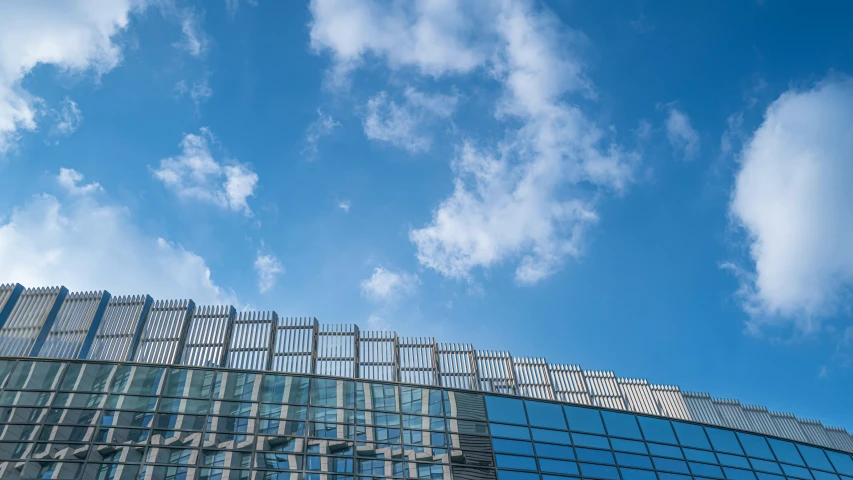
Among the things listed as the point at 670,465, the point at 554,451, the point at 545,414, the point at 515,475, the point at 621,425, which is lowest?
the point at 515,475

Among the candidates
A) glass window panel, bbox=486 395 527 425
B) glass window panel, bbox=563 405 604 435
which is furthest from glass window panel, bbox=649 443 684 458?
glass window panel, bbox=486 395 527 425

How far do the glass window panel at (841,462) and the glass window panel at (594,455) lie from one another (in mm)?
11819

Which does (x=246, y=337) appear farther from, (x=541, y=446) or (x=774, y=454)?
(x=774, y=454)

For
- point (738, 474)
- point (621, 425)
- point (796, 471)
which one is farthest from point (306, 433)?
point (796, 471)

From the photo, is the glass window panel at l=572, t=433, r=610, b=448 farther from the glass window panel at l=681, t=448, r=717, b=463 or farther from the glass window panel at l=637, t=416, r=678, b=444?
the glass window panel at l=681, t=448, r=717, b=463

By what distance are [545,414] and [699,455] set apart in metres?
6.65

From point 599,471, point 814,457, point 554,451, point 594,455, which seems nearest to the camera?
point 599,471

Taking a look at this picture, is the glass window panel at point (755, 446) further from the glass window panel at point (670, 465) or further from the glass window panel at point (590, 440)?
the glass window panel at point (590, 440)

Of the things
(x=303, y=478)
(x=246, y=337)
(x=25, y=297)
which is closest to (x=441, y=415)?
(x=303, y=478)

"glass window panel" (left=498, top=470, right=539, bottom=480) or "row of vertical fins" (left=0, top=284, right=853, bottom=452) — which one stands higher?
"row of vertical fins" (left=0, top=284, right=853, bottom=452)

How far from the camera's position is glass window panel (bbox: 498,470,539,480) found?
2106 cm

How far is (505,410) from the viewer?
2341cm

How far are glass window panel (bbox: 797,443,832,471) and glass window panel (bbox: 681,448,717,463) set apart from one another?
521 cm

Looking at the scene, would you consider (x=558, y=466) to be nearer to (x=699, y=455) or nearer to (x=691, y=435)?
(x=699, y=455)
